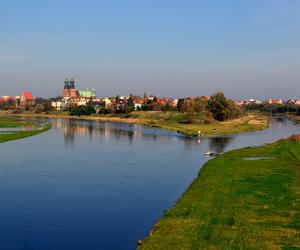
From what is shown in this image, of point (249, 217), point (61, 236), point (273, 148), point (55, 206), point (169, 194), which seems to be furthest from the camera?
point (273, 148)

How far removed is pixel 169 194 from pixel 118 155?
19.1 meters

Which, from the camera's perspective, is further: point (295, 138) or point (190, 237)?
point (295, 138)

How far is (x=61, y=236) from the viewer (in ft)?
60.2

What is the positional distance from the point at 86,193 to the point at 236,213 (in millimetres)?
10058

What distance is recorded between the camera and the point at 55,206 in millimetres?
23422

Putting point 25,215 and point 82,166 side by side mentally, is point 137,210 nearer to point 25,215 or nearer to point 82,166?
point 25,215

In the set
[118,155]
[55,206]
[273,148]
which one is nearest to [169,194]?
[55,206]

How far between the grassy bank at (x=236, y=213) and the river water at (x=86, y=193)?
50.3 inches

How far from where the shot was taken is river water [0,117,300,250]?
18.4 metres

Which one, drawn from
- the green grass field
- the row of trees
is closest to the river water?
the green grass field

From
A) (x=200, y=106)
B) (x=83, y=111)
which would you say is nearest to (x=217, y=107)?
(x=200, y=106)

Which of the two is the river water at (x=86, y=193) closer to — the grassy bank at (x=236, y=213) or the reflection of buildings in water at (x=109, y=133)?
the grassy bank at (x=236, y=213)

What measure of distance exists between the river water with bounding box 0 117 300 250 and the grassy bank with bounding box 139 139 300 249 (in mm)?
1277

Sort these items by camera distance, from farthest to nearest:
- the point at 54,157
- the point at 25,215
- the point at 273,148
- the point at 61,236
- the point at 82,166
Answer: the point at 273,148, the point at 54,157, the point at 82,166, the point at 25,215, the point at 61,236
